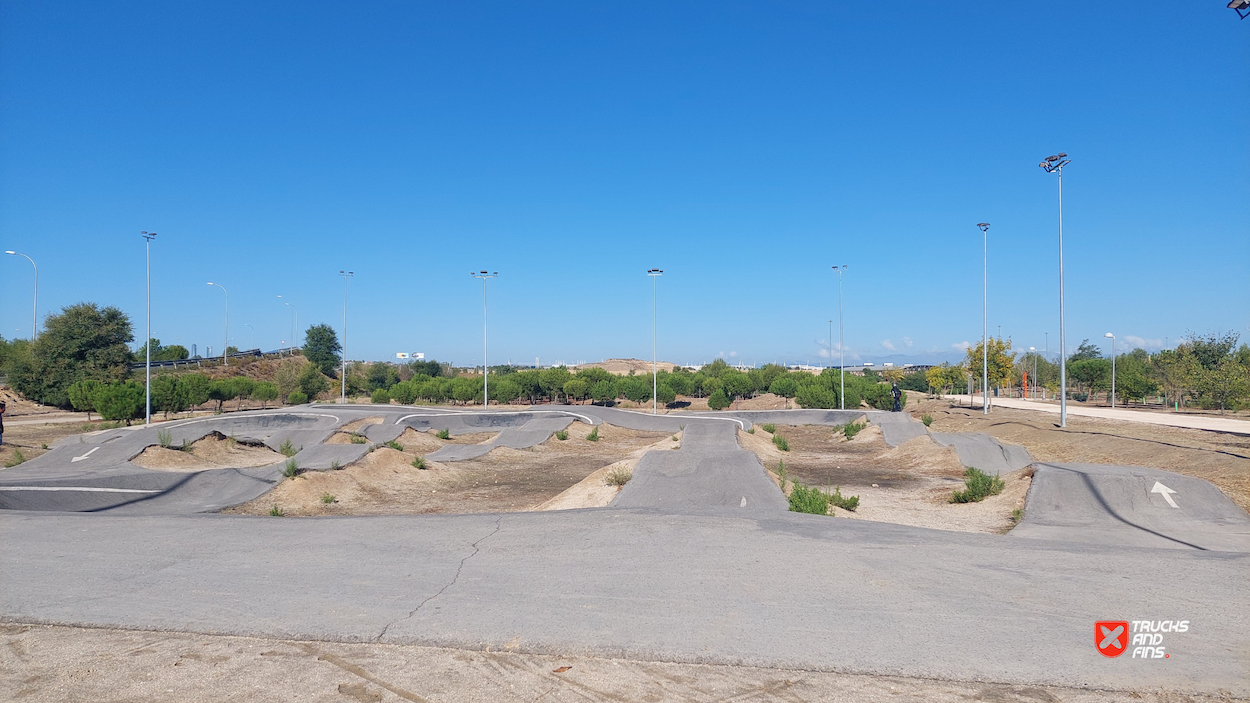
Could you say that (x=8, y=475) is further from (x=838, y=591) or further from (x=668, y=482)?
(x=838, y=591)

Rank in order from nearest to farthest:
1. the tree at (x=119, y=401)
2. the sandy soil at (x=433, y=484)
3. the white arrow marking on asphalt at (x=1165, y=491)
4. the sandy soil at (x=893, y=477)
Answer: the white arrow marking on asphalt at (x=1165, y=491) → the sandy soil at (x=893, y=477) → the sandy soil at (x=433, y=484) → the tree at (x=119, y=401)

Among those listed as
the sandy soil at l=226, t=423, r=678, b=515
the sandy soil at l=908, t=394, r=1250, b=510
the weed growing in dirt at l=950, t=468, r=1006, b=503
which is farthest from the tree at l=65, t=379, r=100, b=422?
the sandy soil at l=908, t=394, r=1250, b=510

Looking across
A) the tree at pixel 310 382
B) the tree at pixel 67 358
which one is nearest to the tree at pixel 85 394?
the tree at pixel 67 358

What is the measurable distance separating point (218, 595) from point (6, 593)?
2.43 m

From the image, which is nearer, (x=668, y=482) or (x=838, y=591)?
(x=838, y=591)

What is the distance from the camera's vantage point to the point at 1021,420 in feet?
117

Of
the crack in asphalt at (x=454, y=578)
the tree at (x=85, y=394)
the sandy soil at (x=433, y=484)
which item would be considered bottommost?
the sandy soil at (x=433, y=484)

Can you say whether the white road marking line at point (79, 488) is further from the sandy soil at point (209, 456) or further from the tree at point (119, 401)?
the tree at point (119, 401)

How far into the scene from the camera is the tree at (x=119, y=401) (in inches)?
1423

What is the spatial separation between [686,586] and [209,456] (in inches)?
1010

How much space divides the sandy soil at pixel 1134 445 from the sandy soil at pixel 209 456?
97.4 ft

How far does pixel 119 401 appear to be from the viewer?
119ft

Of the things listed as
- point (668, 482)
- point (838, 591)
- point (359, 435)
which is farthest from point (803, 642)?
point (359, 435)

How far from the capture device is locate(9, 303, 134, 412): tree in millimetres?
48281
